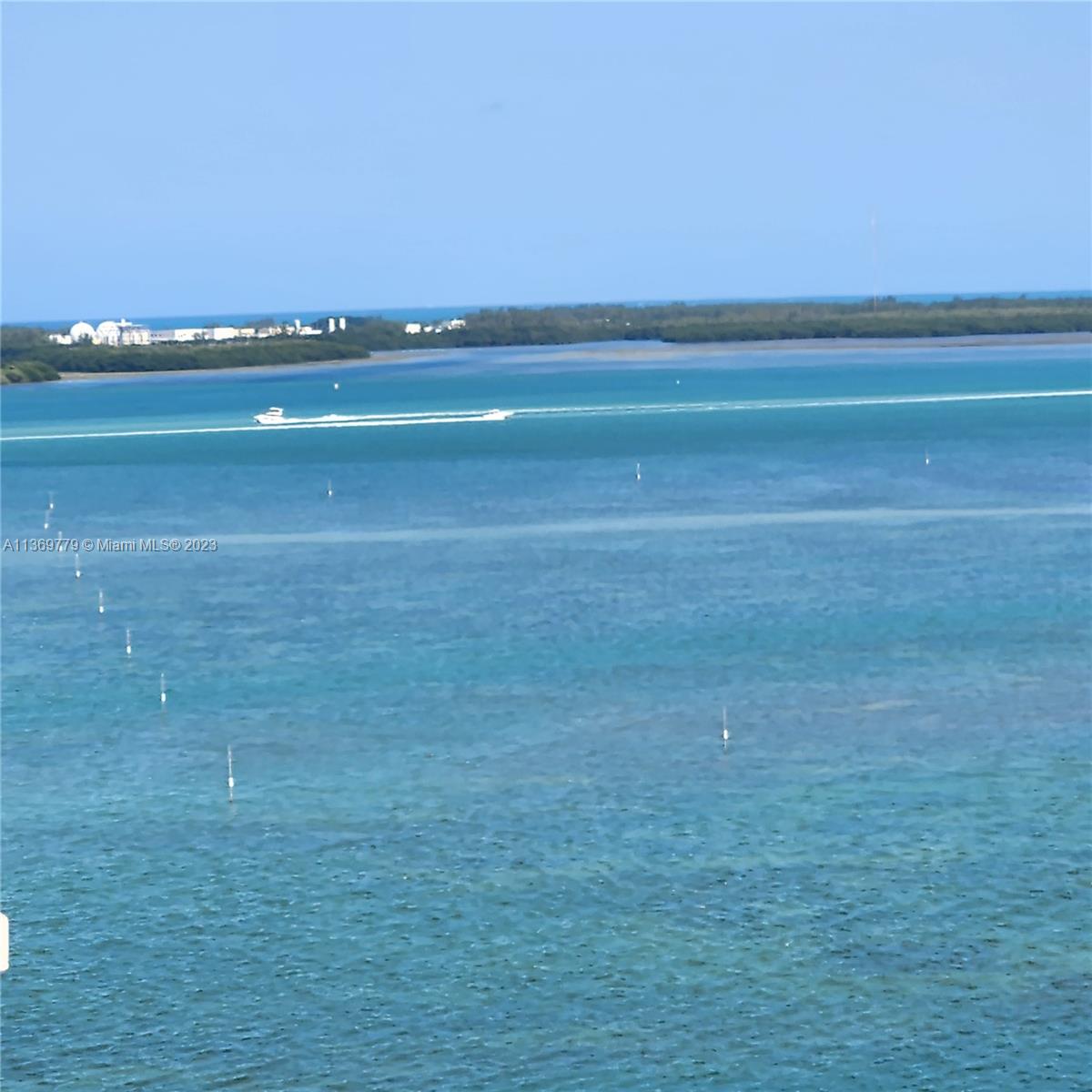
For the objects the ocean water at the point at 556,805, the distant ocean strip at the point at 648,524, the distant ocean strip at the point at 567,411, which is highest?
the distant ocean strip at the point at 567,411

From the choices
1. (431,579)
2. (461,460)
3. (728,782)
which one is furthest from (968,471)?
(728,782)

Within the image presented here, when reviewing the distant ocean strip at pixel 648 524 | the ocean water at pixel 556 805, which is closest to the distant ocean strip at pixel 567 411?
the ocean water at pixel 556 805

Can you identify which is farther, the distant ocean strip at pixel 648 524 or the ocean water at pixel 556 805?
the distant ocean strip at pixel 648 524

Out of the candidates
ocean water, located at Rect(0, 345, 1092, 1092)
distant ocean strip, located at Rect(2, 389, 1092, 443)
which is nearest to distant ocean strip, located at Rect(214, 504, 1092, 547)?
ocean water, located at Rect(0, 345, 1092, 1092)

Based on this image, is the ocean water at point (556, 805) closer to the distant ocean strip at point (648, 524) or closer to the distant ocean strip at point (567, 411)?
the distant ocean strip at point (648, 524)

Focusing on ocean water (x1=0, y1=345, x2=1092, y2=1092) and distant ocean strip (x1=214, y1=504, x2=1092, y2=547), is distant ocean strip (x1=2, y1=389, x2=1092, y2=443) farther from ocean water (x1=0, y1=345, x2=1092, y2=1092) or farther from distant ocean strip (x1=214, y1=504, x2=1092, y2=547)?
distant ocean strip (x1=214, y1=504, x2=1092, y2=547)

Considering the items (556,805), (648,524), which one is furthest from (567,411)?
(556,805)

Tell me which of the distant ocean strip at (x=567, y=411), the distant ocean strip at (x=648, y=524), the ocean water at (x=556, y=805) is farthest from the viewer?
the distant ocean strip at (x=567, y=411)
